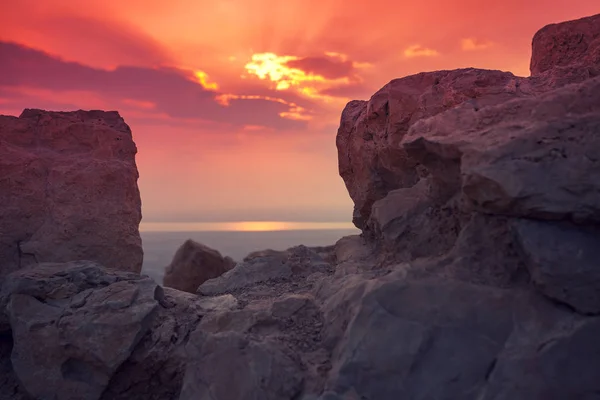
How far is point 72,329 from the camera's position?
A: 4.80 meters

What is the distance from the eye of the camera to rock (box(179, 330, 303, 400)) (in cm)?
384

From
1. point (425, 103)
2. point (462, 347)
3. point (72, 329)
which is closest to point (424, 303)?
point (462, 347)

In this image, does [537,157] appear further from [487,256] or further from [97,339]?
[97,339]

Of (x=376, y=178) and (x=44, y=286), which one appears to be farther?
(x=376, y=178)

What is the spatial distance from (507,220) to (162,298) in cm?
387

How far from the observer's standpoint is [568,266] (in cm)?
353

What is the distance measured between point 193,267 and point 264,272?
15.1 feet

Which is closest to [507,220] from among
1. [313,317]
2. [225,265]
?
[313,317]

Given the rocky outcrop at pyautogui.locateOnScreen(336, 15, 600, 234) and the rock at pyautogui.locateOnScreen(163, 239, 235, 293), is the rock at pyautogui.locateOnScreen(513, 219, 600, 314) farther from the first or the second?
the rock at pyautogui.locateOnScreen(163, 239, 235, 293)

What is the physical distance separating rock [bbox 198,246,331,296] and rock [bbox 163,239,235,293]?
13.3 ft

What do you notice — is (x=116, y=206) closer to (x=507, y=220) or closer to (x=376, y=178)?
(x=376, y=178)

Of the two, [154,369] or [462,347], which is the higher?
[462,347]

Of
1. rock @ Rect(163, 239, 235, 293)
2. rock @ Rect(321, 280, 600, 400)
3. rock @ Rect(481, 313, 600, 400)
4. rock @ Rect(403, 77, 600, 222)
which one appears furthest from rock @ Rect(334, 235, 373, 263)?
rock @ Rect(163, 239, 235, 293)

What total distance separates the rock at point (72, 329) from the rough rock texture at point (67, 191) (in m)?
1.15
